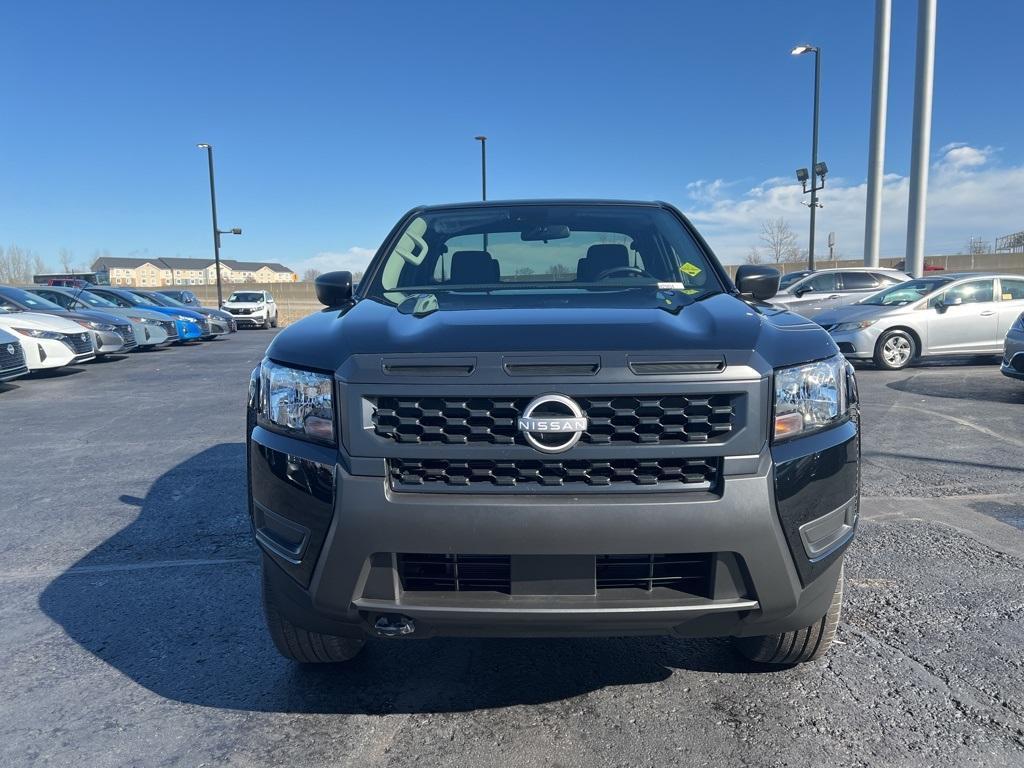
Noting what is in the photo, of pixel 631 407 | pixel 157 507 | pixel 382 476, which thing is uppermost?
pixel 631 407

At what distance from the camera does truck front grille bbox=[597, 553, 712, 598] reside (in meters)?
2.05

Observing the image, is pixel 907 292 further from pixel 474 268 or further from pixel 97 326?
pixel 97 326

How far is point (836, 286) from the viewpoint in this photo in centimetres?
1645

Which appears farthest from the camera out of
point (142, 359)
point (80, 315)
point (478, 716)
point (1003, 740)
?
point (142, 359)

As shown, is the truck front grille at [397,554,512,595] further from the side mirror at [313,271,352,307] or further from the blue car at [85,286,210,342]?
the blue car at [85,286,210,342]

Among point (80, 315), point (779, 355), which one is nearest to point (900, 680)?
point (779, 355)

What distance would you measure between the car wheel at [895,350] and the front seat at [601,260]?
30.1 feet

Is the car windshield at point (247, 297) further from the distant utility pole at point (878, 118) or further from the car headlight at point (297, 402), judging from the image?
the car headlight at point (297, 402)

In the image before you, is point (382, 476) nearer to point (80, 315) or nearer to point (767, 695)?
point (767, 695)

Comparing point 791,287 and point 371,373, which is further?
point 791,287

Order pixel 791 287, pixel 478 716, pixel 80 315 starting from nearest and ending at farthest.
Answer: pixel 478 716, pixel 80 315, pixel 791 287

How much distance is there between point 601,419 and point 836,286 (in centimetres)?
1620

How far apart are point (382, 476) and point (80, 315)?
1373cm

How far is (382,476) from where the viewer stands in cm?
200
